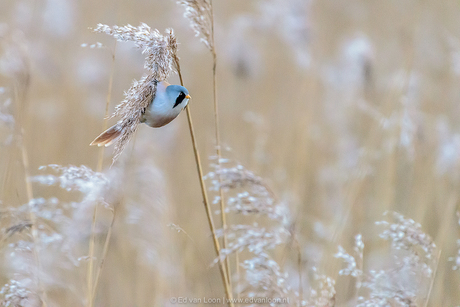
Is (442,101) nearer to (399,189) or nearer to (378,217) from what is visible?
(399,189)

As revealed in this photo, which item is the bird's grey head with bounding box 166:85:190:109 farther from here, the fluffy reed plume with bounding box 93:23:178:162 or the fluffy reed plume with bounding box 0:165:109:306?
the fluffy reed plume with bounding box 0:165:109:306

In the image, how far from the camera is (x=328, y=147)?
274cm

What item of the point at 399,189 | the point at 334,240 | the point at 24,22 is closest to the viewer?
the point at 334,240

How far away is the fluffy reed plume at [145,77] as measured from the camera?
2.26 feet

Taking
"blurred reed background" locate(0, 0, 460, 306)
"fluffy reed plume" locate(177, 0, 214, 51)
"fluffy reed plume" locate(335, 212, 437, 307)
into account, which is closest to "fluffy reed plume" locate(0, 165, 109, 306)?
"blurred reed background" locate(0, 0, 460, 306)

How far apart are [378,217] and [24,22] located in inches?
85.7

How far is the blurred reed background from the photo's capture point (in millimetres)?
960

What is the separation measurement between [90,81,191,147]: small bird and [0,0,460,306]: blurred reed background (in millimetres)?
82

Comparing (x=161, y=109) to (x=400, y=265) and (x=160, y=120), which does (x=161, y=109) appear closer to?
(x=160, y=120)

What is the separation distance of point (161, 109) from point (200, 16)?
0.24 m

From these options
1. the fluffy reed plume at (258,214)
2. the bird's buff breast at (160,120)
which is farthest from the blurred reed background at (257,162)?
the bird's buff breast at (160,120)

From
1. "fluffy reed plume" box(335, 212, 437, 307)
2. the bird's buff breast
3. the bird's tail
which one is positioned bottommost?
"fluffy reed plume" box(335, 212, 437, 307)

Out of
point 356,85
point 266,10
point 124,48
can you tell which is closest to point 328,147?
point 356,85

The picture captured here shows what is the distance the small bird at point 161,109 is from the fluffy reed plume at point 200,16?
17cm
